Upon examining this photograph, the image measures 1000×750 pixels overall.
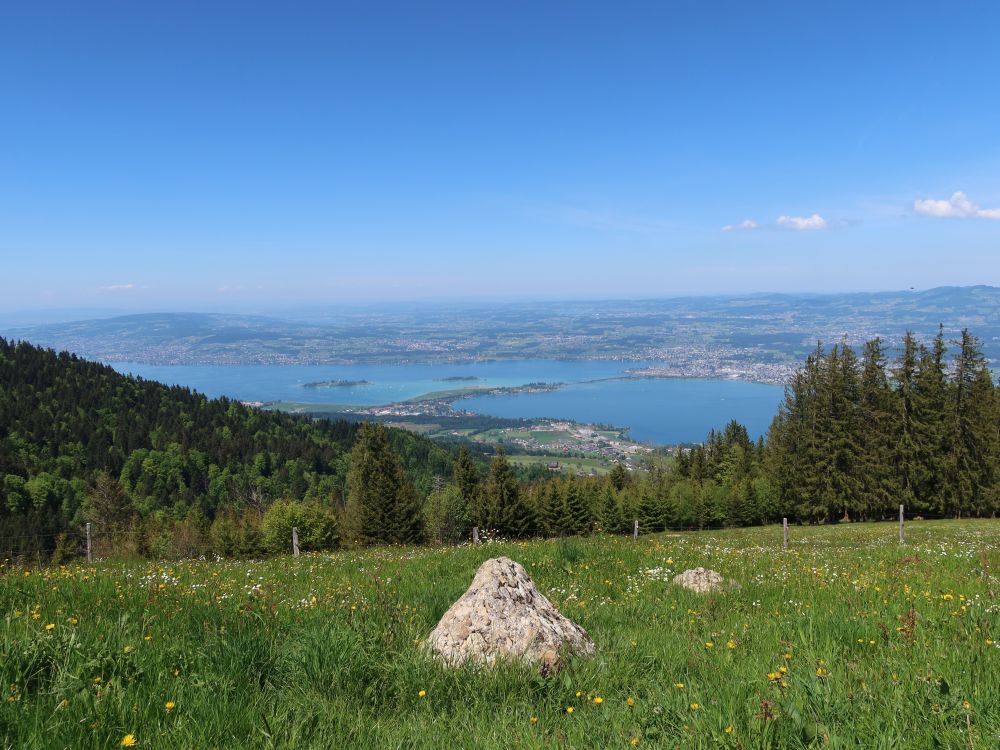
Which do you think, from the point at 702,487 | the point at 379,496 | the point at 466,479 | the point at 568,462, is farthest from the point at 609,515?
the point at 568,462

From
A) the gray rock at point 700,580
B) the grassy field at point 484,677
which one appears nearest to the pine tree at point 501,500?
the gray rock at point 700,580

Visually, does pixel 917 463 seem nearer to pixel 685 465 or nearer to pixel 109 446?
pixel 685 465

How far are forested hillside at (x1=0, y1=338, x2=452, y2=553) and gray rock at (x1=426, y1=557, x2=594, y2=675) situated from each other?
85.6m

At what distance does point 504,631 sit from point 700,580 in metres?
5.17

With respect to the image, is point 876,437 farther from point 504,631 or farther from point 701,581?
point 504,631

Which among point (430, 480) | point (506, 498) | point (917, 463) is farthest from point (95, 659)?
point (430, 480)

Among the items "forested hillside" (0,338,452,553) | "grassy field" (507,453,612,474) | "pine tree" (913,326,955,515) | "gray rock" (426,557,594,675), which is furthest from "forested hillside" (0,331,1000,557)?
"grassy field" (507,453,612,474)

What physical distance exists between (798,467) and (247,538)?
52943 millimetres

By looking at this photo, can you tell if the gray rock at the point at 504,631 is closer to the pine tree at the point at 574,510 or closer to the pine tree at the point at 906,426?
the pine tree at the point at 906,426

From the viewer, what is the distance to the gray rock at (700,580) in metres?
8.71

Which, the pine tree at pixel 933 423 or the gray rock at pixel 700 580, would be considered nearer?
the gray rock at pixel 700 580

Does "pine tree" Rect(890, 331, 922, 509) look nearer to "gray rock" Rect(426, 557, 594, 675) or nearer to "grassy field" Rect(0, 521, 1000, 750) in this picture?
"grassy field" Rect(0, 521, 1000, 750)

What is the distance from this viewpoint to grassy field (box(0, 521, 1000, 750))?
3.47 meters

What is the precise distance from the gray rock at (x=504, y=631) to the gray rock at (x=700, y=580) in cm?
378
